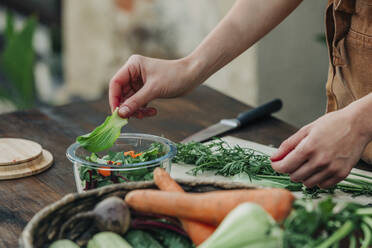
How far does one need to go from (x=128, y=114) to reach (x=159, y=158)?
30 cm

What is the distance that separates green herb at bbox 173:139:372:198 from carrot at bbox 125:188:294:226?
0.49 metres

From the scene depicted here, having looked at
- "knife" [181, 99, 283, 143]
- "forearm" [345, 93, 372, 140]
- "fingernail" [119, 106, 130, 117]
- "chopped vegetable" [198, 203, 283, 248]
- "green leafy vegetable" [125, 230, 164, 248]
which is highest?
"forearm" [345, 93, 372, 140]

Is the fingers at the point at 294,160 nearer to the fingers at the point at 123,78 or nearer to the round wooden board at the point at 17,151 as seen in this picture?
the fingers at the point at 123,78

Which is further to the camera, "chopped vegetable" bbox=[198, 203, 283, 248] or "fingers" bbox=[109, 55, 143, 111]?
"fingers" bbox=[109, 55, 143, 111]

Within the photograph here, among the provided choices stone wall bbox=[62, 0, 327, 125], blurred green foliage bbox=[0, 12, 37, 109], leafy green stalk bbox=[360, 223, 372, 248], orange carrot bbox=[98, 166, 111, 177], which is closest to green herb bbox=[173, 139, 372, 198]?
orange carrot bbox=[98, 166, 111, 177]

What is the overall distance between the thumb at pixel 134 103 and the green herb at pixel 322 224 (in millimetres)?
743

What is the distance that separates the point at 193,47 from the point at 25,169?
2230mm

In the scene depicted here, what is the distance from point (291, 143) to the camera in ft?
4.04

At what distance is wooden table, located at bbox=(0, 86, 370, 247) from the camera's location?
52.8 inches

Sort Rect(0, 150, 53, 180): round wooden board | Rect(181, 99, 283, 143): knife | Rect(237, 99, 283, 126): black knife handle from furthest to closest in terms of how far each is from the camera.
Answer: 1. Rect(237, 99, 283, 126): black knife handle
2. Rect(181, 99, 283, 143): knife
3. Rect(0, 150, 53, 180): round wooden board

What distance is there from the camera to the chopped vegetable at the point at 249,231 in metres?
0.75

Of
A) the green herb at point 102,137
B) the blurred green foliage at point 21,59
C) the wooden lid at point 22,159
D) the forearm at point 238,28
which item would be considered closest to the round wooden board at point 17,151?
the wooden lid at point 22,159

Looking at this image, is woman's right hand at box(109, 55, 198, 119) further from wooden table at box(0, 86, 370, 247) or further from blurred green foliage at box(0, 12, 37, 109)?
blurred green foliage at box(0, 12, 37, 109)

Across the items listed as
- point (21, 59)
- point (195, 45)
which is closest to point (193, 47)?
point (195, 45)
